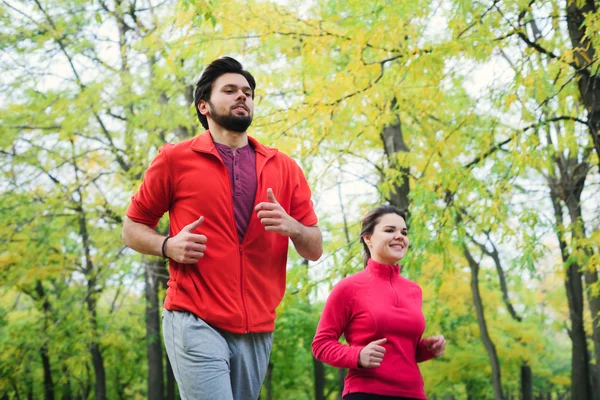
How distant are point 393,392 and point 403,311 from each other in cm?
43

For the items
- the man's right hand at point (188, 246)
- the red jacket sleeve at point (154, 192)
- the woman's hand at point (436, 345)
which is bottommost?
the woman's hand at point (436, 345)

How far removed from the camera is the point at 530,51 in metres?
5.27

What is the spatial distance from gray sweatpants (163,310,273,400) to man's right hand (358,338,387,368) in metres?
0.70

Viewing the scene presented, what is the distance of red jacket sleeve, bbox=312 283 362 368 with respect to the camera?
3260 mm

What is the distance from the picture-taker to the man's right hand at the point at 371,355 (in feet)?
10.1

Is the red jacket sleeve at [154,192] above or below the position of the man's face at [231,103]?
below

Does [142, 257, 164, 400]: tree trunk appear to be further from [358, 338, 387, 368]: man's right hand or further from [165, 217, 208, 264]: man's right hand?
[165, 217, 208, 264]: man's right hand

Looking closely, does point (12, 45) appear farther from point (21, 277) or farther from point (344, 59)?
point (344, 59)

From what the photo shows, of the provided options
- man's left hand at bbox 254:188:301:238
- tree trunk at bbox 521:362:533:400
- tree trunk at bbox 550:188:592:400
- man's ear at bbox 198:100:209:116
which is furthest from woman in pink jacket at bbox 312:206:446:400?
tree trunk at bbox 521:362:533:400

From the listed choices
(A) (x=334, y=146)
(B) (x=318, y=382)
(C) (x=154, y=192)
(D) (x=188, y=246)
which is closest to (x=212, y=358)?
(D) (x=188, y=246)

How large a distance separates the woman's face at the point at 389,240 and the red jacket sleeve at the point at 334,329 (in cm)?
29

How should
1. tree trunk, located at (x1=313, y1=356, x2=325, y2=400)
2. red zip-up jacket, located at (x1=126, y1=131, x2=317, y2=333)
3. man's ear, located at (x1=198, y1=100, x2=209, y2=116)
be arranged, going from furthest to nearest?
1. tree trunk, located at (x1=313, y1=356, x2=325, y2=400)
2. man's ear, located at (x1=198, y1=100, x2=209, y2=116)
3. red zip-up jacket, located at (x1=126, y1=131, x2=317, y2=333)

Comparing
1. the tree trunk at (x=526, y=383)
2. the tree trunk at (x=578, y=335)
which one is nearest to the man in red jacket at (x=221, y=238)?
the tree trunk at (x=578, y=335)

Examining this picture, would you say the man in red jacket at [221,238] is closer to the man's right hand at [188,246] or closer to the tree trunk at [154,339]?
the man's right hand at [188,246]
